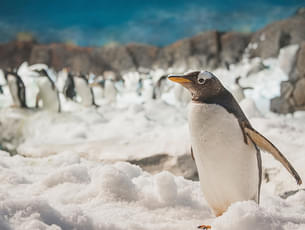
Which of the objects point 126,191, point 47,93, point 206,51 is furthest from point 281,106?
point 206,51

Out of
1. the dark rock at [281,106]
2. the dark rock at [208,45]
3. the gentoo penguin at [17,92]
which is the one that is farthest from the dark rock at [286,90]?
the dark rock at [208,45]

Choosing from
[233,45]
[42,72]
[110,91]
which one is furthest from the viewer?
[233,45]

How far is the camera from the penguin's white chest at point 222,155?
119 centimetres

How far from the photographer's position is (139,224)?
101 centimetres

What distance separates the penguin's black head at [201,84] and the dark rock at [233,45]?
57.7 ft

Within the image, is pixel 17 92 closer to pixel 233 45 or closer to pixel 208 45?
pixel 208 45

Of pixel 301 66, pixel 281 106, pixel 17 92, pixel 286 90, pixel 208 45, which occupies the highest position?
pixel 208 45

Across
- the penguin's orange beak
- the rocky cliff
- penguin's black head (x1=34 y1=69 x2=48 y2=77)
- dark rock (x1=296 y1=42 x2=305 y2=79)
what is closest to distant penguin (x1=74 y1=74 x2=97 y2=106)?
penguin's black head (x1=34 y1=69 x2=48 y2=77)

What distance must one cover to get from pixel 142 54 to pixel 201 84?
780 inches

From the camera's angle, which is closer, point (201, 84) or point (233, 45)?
point (201, 84)

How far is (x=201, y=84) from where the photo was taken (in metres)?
1.23

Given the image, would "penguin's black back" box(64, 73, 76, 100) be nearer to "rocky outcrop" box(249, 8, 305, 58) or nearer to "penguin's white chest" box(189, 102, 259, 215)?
"penguin's white chest" box(189, 102, 259, 215)

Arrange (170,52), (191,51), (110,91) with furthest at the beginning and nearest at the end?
(170,52) < (191,51) < (110,91)

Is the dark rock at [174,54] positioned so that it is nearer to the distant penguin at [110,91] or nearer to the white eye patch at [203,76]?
the distant penguin at [110,91]
